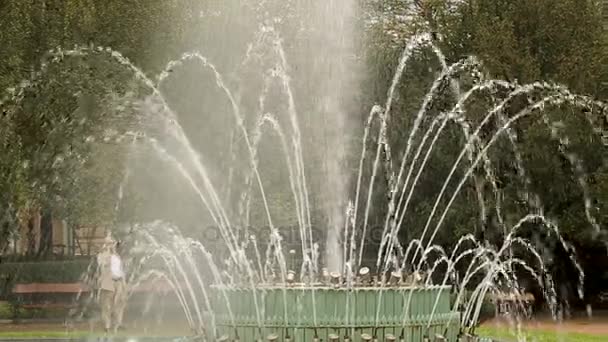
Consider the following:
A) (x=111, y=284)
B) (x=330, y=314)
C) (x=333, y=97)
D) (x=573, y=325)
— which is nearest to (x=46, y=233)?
(x=333, y=97)

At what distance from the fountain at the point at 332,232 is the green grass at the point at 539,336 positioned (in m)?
0.74

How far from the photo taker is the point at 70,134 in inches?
949

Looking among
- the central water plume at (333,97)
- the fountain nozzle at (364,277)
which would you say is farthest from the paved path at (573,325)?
the fountain nozzle at (364,277)

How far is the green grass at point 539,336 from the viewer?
17266 mm

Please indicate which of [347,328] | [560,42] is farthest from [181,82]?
[347,328]

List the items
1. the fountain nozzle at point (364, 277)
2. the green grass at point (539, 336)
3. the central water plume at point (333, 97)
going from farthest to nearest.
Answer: the central water plume at point (333, 97) < the green grass at point (539, 336) < the fountain nozzle at point (364, 277)

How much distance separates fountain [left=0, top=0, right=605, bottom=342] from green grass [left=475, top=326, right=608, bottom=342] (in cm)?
74

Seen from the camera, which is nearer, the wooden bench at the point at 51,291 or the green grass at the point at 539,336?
the green grass at the point at 539,336

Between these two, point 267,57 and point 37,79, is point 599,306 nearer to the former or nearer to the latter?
point 267,57

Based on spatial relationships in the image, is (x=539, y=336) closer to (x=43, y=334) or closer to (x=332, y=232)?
(x=332, y=232)

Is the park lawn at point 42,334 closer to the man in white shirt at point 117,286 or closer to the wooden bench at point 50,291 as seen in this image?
the man in white shirt at point 117,286

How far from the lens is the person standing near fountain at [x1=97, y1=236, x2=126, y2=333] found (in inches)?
759

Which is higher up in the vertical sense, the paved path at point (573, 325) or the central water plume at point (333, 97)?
the central water plume at point (333, 97)

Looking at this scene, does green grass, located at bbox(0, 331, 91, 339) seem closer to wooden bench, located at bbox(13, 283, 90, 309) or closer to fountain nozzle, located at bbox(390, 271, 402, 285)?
wooden bench, located at bbox(13, 283, 90, 309)
